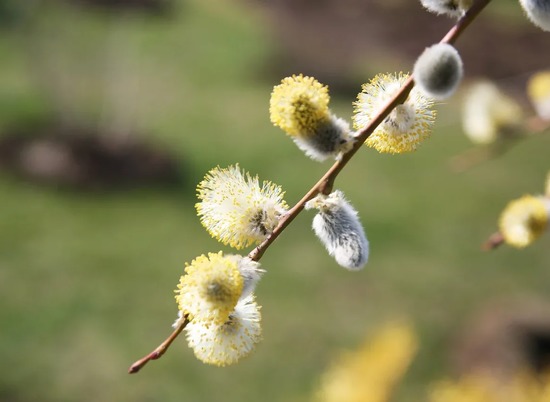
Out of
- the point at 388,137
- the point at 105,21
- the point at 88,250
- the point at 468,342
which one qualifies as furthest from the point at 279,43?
the point at 388,137

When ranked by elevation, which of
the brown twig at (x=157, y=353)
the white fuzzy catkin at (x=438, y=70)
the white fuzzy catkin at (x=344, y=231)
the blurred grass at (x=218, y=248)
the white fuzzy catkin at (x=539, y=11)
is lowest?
the blurred grass at (x=218, y=248)

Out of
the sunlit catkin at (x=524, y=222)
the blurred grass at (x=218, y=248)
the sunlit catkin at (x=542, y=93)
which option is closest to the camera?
the sunlit catkin at (x=524, y=222)

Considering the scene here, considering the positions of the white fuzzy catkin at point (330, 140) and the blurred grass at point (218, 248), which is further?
the blurred grass at point (218, 248)

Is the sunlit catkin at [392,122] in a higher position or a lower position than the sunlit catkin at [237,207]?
higher

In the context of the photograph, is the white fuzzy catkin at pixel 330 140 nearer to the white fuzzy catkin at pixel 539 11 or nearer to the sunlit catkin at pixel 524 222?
the white fuzzy catkin at pixel 539 11

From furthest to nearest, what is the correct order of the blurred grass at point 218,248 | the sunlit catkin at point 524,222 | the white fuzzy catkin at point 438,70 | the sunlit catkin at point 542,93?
the blurred grass at point 218,248 → the sunlit catkin at point 542,93 → the sunlit catkin at point 524,222 → the white fuzzy catkin at point 438,70

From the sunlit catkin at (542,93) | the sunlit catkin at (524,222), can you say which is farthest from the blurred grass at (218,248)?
the sunlit catkin at (524,222)
